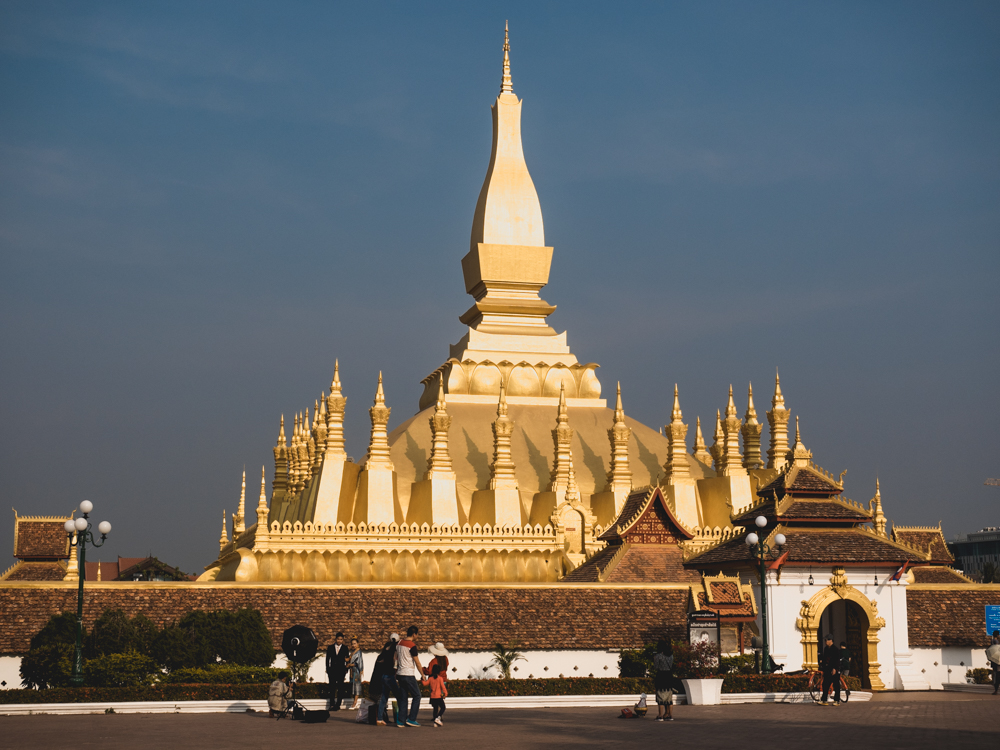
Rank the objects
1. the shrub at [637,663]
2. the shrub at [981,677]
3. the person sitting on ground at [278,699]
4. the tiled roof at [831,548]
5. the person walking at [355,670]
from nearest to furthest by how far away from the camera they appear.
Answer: the person sitting on ground at [278,699] → the person walking at [355,670] → the shrub at [637,663] → the tiled roof at [831,548] → the shrub at [981,677]

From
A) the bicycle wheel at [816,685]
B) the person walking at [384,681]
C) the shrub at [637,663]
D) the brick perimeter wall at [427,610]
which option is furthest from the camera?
the brick perimeter wall at [427,610]

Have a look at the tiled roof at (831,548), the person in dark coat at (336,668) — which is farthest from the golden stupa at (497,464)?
the person in dark coat at (336,668)

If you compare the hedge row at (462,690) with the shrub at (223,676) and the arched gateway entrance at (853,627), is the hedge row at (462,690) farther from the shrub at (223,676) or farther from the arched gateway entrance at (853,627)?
the arched gateway entrance at (853,627)

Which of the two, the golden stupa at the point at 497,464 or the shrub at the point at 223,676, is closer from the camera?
the shrub at the point at 223,676

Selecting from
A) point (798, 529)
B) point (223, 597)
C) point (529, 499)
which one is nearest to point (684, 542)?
point (798, 529)

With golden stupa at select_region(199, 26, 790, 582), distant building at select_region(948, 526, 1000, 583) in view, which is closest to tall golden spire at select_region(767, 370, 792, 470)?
golden stupa at select_region(199, 26, 790, 582)

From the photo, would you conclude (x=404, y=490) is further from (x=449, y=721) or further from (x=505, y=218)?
(x=449, y=721)

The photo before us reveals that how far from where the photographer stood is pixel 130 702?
21.8 metres

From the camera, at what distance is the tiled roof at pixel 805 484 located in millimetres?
28375

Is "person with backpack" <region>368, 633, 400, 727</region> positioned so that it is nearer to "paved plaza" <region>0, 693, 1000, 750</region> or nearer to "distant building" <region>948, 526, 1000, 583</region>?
"paved plaza" <region>0, 693, 1000, 750</region>

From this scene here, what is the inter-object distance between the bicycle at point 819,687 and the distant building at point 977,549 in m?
89.2

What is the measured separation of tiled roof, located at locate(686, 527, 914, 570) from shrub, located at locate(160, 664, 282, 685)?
10159 millimetres

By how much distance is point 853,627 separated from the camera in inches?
1088

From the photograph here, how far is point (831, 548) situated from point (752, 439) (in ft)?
52.1
